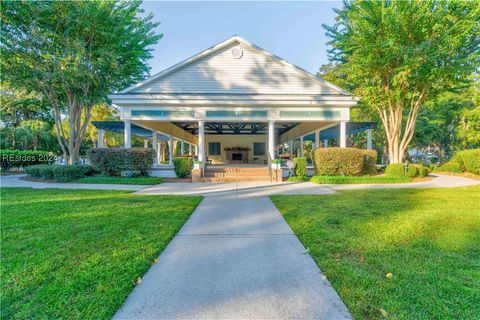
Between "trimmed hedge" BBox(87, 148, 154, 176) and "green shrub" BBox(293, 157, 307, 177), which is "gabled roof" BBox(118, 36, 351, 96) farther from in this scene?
"green shrub" BBox(293, 157, 307, 177)

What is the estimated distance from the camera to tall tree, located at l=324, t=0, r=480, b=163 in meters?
10.2

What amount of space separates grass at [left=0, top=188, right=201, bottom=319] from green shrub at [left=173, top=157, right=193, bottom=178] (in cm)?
583

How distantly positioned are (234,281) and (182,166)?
9.85 meters

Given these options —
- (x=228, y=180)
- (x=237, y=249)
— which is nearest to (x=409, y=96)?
(x=228, y=180)

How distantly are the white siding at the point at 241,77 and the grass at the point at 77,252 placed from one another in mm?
8838

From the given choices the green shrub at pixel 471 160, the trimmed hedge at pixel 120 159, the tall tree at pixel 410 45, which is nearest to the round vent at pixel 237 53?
the tall tree at pixel 410 45

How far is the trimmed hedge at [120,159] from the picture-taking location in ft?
36.4

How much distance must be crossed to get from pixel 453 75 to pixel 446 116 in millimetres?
12108

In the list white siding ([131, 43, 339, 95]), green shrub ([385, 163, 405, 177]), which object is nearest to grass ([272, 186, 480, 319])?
green shrub ([385, 163, 405, 177])

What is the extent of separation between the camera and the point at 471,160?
1316cm

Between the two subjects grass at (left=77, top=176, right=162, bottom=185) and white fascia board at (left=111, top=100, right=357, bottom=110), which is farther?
white fascia board at (left=111, top=100, right=357, bottom=110)

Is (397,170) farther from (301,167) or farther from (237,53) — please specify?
(237,53)

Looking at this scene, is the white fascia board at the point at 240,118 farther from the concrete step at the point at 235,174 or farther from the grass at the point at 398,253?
the grass at the point at 398,253

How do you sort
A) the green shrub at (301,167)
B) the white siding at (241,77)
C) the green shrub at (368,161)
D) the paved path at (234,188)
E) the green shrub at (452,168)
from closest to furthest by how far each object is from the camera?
the paved path at (234,188) < the green shrub at (301,167) < the green shrub at (368,161) < the white siding at (241,77) < the green shrub at (452,168)
